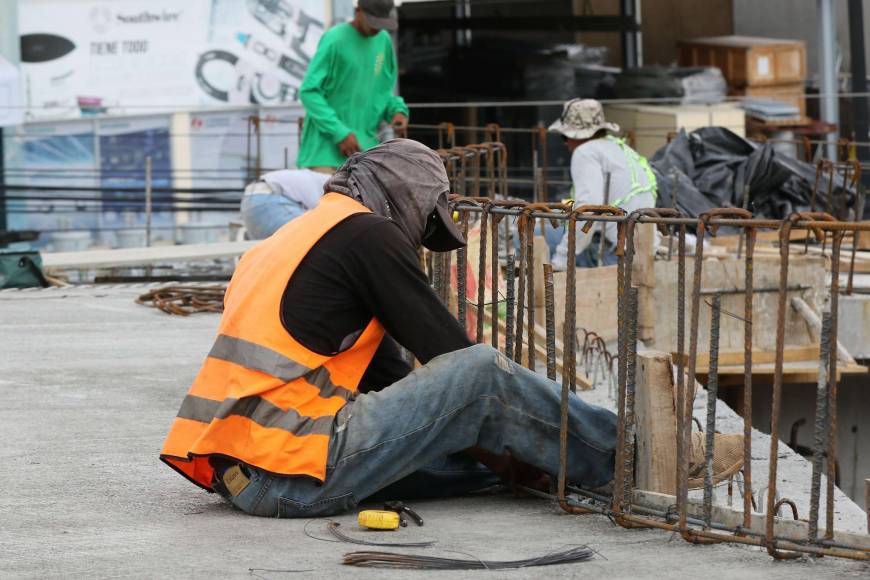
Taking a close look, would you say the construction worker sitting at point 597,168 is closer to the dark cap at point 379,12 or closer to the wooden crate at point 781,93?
the dark cap at point 379,12

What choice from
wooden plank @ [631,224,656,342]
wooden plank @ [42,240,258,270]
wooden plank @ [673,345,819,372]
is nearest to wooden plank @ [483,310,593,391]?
wooden plank @ [631,224,656,342]

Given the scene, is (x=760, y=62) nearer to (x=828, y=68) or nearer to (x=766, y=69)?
(x=766, y=69)

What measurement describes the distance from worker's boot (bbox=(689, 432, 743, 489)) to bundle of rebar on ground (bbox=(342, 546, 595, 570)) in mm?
874

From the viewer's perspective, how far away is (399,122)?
9.27 m

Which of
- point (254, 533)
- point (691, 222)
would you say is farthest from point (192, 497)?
point (691, 222)

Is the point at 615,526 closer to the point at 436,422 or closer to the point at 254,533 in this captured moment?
the point at 436,422

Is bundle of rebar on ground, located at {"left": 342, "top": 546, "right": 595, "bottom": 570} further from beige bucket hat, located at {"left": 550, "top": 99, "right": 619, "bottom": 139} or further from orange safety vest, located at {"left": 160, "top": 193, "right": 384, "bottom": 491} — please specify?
beige bucket hat, located at {"left": 550, "top": 99, "right": 619, "bottom": 139}

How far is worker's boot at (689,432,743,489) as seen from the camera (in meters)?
4.58

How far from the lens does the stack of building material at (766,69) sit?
19078mm

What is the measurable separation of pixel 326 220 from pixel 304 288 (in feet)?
0.69

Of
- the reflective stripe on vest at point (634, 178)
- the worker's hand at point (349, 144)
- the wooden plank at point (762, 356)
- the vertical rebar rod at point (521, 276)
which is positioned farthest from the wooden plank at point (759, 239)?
the vertical rebar rod at point (521, 276)

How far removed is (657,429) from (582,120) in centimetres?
495

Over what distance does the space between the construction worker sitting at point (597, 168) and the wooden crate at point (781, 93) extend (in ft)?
33.2

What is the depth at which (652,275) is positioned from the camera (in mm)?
8422
